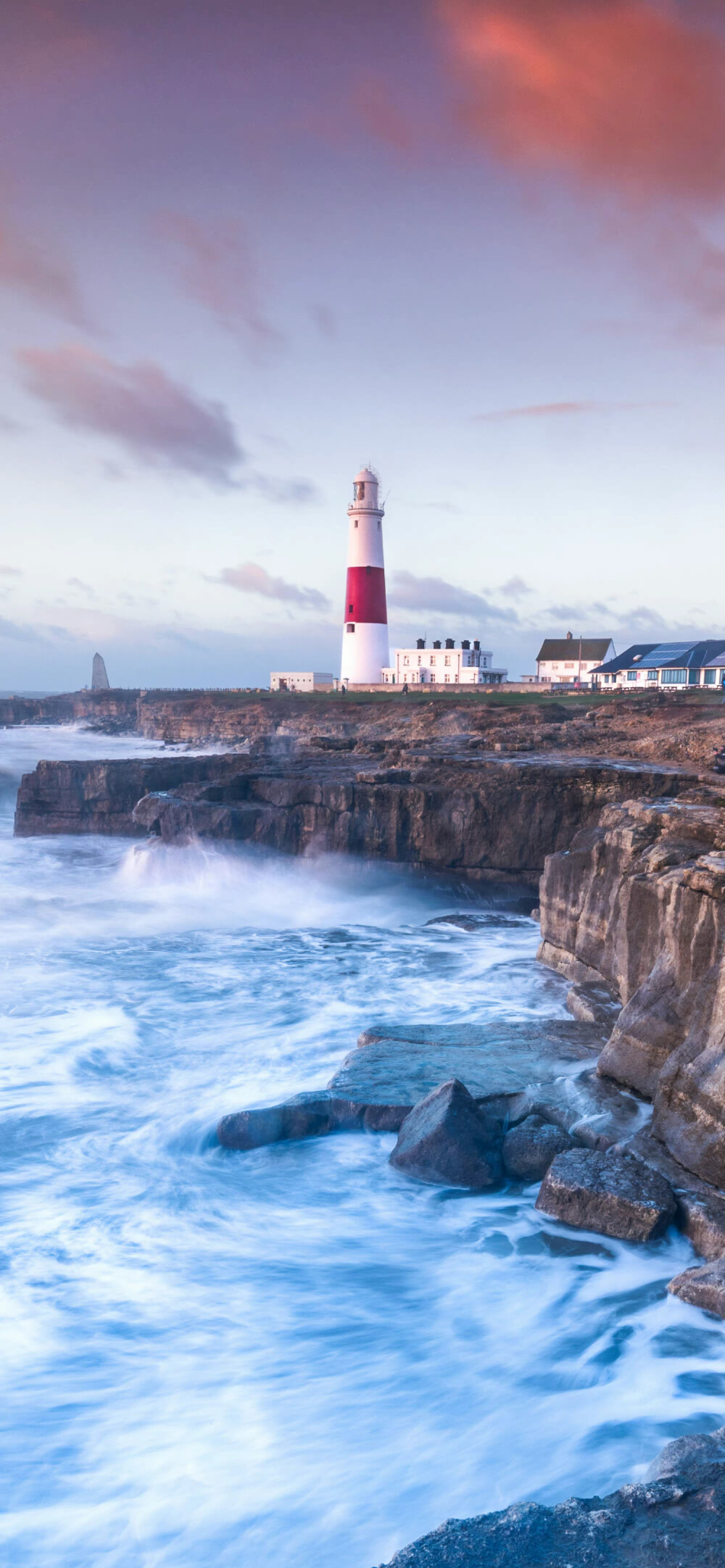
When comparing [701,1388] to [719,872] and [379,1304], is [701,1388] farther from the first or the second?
[719,872]

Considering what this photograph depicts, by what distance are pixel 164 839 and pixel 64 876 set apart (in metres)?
2.34

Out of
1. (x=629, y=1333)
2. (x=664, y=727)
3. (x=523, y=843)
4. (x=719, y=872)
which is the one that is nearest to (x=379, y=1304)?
(x=629, y=1333)

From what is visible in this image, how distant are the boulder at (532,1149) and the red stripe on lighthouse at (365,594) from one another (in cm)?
4068

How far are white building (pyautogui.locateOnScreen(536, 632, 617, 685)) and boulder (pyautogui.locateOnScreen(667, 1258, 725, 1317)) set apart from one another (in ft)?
171

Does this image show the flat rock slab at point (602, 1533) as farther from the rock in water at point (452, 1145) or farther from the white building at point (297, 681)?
the white building at point (297, 681)

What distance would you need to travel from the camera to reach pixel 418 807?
14.2 meters

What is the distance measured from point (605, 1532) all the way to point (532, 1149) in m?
2.91

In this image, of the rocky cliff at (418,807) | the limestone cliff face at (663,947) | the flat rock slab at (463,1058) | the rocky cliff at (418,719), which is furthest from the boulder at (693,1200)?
the rocky cliff at (418,719)

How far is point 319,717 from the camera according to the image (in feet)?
137

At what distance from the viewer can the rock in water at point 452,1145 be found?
5750 millimetres

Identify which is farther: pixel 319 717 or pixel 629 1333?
pixel 319 717

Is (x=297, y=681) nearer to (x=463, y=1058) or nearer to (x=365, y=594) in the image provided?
(x=365, y=594)

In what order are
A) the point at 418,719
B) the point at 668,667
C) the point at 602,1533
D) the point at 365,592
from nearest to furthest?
1. the point at 602,1533
2. the point at 418,719
3. the point at 365,592
4. the point at 668,667

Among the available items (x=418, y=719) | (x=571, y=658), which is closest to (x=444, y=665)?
(x=571, y=658)
